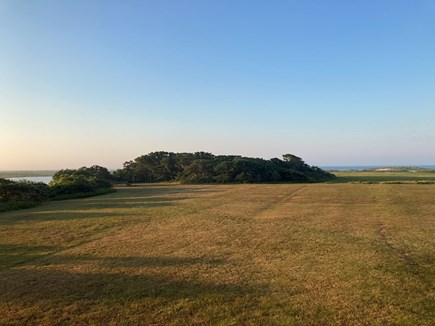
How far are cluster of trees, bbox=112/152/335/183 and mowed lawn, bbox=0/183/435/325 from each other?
32513mm

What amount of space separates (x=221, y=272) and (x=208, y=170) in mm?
40650

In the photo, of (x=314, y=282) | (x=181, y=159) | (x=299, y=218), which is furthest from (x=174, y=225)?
(x=181, y=159)

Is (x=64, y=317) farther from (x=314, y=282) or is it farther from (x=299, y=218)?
(x=299, y=218)

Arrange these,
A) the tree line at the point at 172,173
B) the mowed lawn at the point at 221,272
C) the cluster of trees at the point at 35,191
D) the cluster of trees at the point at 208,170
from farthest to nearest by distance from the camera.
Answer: the cluster of trees at the point at 208,170 < the tree line at the point at 172,173 < the cluster of trees at the point at 35,191 < the mowed lawn at the point at 221,272

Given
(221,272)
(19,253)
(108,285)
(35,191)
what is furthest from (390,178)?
(108,285)

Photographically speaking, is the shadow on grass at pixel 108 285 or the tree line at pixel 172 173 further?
the tree line at pixel 172 173

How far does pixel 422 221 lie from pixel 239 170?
112 feet

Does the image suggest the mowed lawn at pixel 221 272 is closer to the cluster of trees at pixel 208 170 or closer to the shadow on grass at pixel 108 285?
the shadow on grass at pixel 108 285

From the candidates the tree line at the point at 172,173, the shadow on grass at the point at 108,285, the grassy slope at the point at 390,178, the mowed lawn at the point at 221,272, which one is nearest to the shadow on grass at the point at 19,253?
the mowed lawn at the point at 221,272

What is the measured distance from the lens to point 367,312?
16.0 ft

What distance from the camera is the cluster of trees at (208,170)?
45719mm

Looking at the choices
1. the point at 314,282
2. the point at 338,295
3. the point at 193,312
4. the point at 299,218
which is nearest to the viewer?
the point at 193,312

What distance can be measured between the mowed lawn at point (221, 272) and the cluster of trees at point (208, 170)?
3251 cm

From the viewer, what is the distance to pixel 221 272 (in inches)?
268
